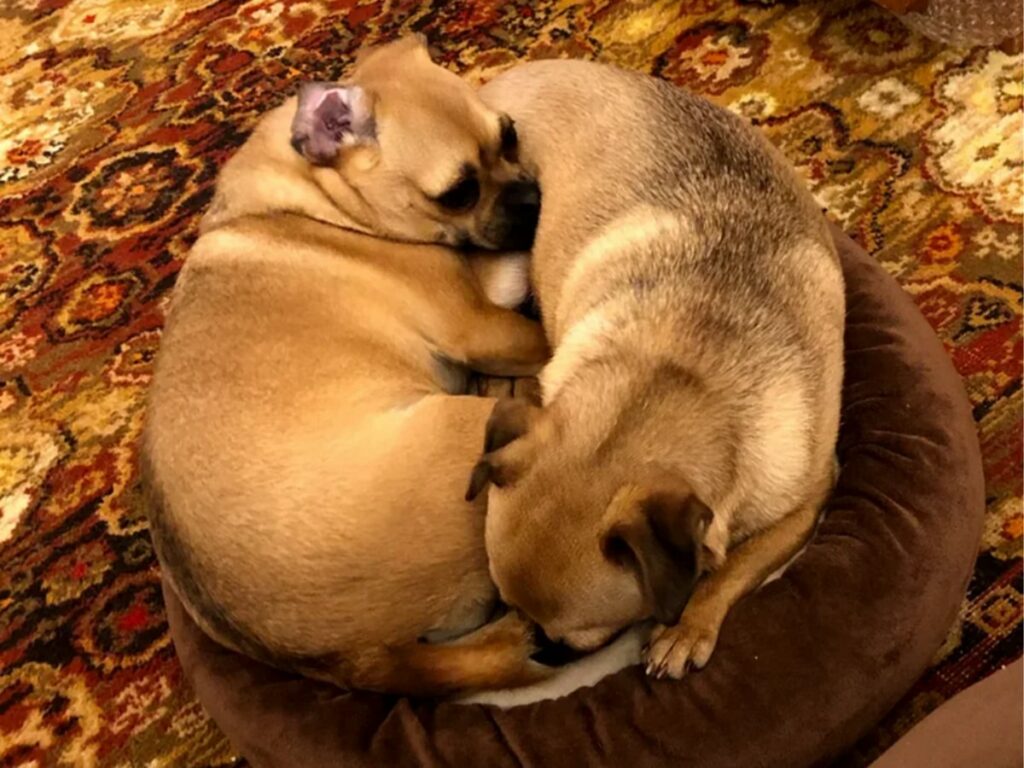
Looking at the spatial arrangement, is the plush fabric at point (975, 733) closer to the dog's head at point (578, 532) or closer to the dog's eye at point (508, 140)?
the dog's head at point (578, 532)

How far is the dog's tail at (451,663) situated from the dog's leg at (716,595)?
239 millimetres

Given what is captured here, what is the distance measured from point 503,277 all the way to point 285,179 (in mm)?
615

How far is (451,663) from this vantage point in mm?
2068

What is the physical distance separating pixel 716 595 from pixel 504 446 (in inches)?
22.7

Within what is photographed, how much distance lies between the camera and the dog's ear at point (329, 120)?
250 centimetres

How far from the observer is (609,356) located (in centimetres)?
204

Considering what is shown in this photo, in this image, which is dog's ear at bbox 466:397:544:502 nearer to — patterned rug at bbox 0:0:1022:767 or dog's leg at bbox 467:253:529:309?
dog's leg at bbox 467:253:529:309

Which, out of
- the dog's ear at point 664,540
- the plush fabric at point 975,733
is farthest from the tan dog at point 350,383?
the plush fabric at point 975,733

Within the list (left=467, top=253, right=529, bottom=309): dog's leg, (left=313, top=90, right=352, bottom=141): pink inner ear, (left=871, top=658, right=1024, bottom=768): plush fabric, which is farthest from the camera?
(left=467, top=253, right=529, bottom=309): dog's leg

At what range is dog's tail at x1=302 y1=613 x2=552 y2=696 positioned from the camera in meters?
2.05

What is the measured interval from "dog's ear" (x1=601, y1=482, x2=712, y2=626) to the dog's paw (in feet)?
1.33

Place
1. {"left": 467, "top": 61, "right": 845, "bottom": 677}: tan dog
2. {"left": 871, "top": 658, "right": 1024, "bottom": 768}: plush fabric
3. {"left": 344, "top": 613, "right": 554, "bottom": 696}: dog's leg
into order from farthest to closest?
{"left": 344, "top": 613, "right": 554, "bottom": 696}: dog's leg → {"left": 467, "top": 61, "right": 845, "bottom": 677}: tan dog → {"left": 871, "top": 658, "right": 1024, "bottom": 768}: plush fabric

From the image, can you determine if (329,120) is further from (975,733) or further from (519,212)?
(975,733)

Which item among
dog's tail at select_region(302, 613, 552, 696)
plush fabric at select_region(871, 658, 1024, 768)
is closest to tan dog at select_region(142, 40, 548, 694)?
dog's tail at select_region(302, 613, 552, 696)
